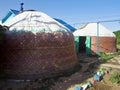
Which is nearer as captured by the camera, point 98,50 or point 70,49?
point 70,49

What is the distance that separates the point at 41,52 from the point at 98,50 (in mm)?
11454

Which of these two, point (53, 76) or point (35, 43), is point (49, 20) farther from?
point (53, 76)

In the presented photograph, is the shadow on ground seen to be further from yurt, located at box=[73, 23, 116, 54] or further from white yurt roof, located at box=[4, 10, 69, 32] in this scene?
yurt, located at box=[73, 23, 116, 54]

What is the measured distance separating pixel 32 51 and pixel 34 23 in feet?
6.17

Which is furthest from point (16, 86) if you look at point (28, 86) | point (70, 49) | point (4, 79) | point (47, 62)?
point (70, 49)

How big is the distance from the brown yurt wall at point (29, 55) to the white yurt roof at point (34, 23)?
359mm

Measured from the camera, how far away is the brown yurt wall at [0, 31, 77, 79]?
1219 cm

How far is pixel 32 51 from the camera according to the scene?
12.3 meters

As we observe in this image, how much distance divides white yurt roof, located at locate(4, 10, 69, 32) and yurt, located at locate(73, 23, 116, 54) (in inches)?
394

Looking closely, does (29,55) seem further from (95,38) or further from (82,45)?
(82,45)

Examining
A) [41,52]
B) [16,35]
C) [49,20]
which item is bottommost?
[41,52]

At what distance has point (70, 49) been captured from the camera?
1441 cm

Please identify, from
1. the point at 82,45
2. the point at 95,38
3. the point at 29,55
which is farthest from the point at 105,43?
the point at 29,55

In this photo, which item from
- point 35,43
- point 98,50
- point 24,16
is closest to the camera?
point 35,43
